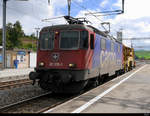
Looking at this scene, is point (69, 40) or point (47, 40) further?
point (47, 40)

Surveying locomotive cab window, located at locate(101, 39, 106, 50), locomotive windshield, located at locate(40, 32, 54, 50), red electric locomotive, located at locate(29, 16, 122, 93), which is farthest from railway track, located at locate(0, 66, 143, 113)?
locomotive cab window, located at locate(101, 39, 106, 50)

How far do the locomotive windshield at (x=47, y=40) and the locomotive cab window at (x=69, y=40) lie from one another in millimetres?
546

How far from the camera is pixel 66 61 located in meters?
8.12

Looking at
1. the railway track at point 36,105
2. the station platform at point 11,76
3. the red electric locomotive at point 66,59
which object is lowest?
the railway track at point 36,105

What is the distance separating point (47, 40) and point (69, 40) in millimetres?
1200

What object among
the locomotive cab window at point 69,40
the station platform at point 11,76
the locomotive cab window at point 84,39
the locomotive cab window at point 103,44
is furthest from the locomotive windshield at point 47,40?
the station platform at point 11,76

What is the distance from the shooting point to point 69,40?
27.6 ft

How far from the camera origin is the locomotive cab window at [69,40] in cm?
826

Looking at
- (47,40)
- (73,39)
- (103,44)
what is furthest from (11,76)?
(73,39)

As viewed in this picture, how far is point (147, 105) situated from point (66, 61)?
3.71 meters

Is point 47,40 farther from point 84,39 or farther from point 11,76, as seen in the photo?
point 11,76

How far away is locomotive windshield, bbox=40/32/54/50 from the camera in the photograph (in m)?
8.77

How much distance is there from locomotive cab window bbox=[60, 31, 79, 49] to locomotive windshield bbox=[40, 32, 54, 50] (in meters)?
0.55

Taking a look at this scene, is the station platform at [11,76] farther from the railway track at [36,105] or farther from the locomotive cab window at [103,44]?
the locomotive cab window at [103,44]
